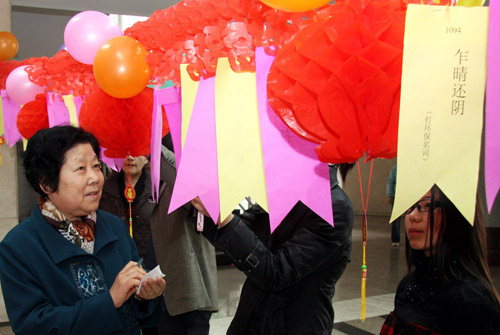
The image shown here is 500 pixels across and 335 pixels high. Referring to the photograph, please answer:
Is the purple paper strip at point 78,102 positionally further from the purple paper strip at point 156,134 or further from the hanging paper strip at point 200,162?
the hanging paper strip at point 200,162

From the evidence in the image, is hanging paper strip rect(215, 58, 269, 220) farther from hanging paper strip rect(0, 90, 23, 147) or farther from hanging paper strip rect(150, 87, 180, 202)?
hanging paper strip rect(0, 90, 23, 147)

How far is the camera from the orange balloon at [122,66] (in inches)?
63.6

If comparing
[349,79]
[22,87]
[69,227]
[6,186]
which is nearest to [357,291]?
[6,186]

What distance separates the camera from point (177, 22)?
1400 mm

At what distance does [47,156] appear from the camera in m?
1.38

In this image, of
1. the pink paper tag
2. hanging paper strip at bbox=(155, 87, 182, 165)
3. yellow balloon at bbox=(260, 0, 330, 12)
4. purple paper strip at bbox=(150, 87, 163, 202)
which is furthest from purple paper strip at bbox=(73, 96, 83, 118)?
yellow balloon at bbox=(260, 0, 330, 12)

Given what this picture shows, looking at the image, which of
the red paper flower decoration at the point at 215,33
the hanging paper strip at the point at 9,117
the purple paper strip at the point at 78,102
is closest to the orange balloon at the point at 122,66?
the red paper flower decoration at the point at 215,33

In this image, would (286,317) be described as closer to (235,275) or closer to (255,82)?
(255,82)

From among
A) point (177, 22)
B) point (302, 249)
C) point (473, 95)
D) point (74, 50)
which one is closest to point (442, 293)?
point (302, 249)

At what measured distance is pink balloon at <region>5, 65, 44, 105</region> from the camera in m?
2.53

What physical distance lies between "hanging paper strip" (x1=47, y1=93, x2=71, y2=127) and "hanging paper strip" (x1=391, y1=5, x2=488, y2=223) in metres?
1.92

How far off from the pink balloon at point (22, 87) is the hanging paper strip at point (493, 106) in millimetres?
2327

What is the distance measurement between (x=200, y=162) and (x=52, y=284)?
1.82 feet

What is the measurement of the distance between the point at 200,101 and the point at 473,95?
0.65m
